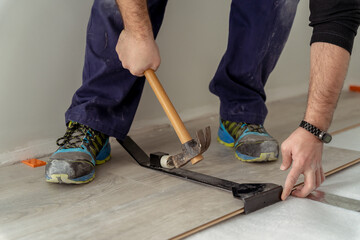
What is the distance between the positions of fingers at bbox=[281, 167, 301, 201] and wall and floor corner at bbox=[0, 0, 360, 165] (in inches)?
36.2

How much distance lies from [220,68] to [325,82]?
0.67 m

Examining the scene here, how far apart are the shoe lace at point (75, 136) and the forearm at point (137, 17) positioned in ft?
1.30

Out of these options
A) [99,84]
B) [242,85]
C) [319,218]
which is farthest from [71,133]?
[319,218]

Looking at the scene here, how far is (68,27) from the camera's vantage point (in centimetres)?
163

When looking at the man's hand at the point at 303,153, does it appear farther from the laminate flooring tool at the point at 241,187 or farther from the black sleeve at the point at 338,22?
the black sleeve at the point at 338,22

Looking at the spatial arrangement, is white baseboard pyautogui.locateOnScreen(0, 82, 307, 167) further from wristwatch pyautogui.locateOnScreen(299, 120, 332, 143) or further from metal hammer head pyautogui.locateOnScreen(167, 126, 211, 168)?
wristwatch pyautogui.locateOnScreen(299, 120, 332, 143)

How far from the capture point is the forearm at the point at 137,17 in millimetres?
1154

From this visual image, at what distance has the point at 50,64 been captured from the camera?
1.61 metres

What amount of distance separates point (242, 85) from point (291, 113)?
692 millimetres

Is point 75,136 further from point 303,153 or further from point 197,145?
point 303,153

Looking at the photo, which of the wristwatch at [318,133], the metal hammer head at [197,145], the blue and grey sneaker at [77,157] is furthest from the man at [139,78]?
the metal hammer head at [197,145]

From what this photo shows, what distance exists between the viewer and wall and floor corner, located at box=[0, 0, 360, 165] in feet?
5.00

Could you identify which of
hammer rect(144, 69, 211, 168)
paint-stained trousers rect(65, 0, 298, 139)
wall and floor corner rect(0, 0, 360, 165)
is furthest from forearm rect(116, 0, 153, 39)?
wall and floor corner rect(0, 0, 360, 165)

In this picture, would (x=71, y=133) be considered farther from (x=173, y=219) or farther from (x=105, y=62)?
(x=173, y=219)
